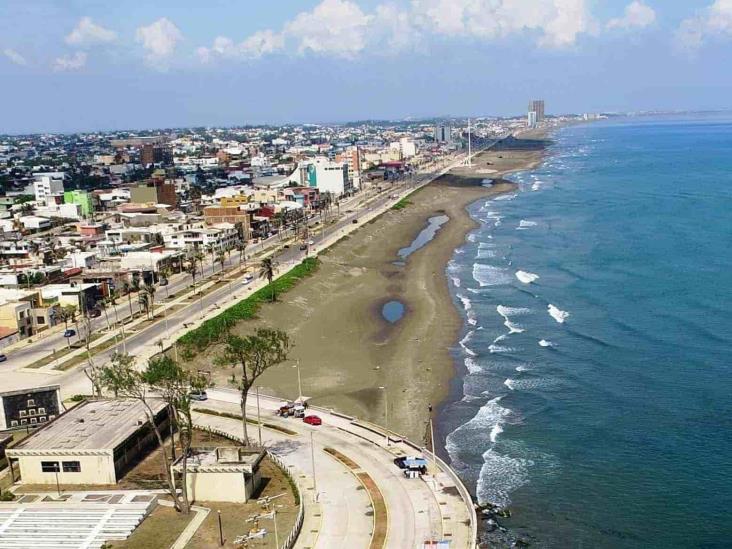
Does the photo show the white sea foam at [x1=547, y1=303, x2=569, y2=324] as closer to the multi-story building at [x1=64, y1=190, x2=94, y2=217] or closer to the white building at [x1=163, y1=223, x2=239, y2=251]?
the white building at [x1=163, y1=223, x2=239, y2=251]

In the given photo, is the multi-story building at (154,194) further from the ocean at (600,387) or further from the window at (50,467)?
the window at (50,467)

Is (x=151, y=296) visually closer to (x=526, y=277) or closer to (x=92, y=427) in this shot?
(x=92, y=427)

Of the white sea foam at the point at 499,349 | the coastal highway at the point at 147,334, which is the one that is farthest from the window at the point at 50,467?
the white sea foam at the point at 499,349

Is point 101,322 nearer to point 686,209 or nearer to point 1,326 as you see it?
point 1,326

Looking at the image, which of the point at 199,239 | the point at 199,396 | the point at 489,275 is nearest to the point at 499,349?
the point at 199,396

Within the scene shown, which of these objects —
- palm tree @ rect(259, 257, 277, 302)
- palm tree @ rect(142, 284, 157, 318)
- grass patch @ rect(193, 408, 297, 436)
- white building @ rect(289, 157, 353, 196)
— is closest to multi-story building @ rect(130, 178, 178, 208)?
white building @ rect(289, 157, 353, 196)

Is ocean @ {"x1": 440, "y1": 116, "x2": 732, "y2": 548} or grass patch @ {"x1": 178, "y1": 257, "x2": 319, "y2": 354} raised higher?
grass patch @ {"x1": 178, "y1": 257, "x2": 319, "y2": 354}
